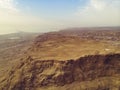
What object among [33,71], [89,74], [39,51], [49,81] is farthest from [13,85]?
[89,74]

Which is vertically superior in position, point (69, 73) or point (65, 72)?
point (65, 72)

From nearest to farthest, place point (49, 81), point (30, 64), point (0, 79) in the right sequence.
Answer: point (49, 81) < point (30, 64) < point (0, 79)

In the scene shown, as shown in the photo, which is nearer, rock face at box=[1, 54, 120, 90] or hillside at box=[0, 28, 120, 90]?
hillside at box=[0, 28, 120, 90]

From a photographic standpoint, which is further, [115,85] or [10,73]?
[10,73]

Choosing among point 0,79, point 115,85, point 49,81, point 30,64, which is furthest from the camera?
point 0,79

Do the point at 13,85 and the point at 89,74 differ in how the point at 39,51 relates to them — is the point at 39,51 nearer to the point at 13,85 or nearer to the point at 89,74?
the point at 13,85

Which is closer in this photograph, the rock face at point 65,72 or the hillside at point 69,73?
the hillside at point 69,73

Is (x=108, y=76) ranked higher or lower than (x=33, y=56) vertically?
lower
